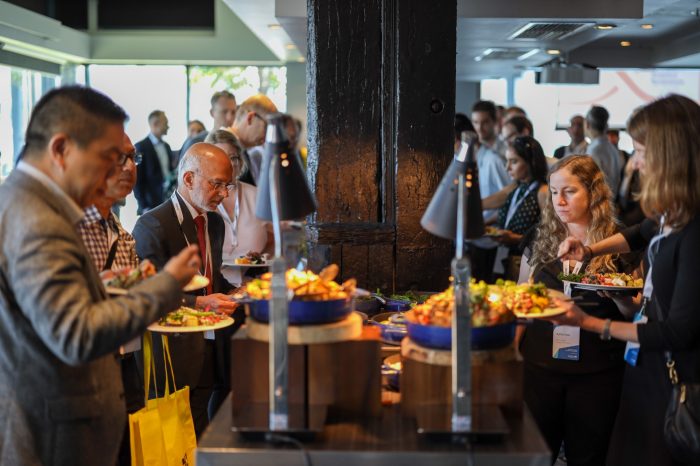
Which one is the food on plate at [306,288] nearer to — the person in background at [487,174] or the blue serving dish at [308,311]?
the blue serving dish at [308,311]

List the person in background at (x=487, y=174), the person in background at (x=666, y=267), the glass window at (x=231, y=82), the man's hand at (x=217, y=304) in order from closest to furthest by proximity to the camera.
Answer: the person in background at (x=666, y=267) → the man's hand at (x=217, y=304) → the person in background at (x=487, y=174) → the glass window at (x=231, y=82)

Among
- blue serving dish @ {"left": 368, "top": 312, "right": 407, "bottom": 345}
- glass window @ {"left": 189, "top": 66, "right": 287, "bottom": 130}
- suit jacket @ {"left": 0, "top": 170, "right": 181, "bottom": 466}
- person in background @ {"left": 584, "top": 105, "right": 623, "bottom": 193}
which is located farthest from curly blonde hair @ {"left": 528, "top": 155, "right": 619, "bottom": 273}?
glass window @ {"left": 189, "top": 66, "right": 287, "bottom": 130}

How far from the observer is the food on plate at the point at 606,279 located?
2.98 meters

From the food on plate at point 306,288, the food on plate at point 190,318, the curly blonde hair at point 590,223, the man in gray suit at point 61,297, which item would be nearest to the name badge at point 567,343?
the curly blonde hair at point 590,223

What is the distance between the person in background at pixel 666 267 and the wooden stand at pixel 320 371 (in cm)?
73

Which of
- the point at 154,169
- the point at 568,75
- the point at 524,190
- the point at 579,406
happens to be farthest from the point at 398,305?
the point at 568,75

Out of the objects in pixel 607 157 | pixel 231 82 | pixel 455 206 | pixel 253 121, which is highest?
pixel 231 82

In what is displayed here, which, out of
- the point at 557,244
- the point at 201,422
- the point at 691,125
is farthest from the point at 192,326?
the point at 691,125

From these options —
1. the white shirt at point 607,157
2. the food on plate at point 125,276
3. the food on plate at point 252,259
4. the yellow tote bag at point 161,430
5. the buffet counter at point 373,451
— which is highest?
the white shirt at point 607,157

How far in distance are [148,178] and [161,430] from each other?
6.32 metres

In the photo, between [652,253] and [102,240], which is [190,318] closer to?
[102,240]

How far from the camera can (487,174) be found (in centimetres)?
705

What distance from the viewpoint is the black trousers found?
306cm

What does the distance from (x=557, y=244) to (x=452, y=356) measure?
1448 mm
